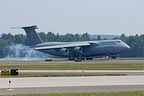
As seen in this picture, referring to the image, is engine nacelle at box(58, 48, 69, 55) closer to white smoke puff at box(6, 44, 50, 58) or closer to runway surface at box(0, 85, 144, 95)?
white smoke puff at box(6, 44, 50, 58)

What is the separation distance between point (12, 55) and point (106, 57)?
105 ft

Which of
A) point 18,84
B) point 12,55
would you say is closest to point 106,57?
point 12,55

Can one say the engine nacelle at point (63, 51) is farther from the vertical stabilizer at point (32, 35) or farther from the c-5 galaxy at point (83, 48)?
the vertical stabilizer at point (32, 35)

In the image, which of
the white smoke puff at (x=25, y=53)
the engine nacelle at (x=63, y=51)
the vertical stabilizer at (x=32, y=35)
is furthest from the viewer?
the white smoke puff at (x=25, y=53)

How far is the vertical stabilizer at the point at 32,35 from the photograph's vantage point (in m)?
118

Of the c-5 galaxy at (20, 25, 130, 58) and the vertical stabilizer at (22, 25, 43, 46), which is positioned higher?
the vertical stabilizer at (22, 25, 43, 46)

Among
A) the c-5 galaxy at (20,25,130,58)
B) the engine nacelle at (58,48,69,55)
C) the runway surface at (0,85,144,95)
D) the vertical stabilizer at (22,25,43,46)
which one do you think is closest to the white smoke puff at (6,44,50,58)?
the vertical stabilizer at (22,25,43,46)

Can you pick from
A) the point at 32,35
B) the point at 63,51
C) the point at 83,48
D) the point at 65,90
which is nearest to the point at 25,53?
the point at 32,35

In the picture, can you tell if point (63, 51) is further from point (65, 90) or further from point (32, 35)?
point (65, 90)

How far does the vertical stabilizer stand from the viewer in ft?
386

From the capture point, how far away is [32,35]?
118 metres

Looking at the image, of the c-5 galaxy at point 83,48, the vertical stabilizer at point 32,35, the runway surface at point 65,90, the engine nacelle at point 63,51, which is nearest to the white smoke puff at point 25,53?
the vertical stabilizer at point 32,35

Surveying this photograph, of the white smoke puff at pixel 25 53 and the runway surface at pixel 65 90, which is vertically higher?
the white smoke puff at pixel 25 53

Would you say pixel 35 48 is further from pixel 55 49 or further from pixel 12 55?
pixel 12 55
